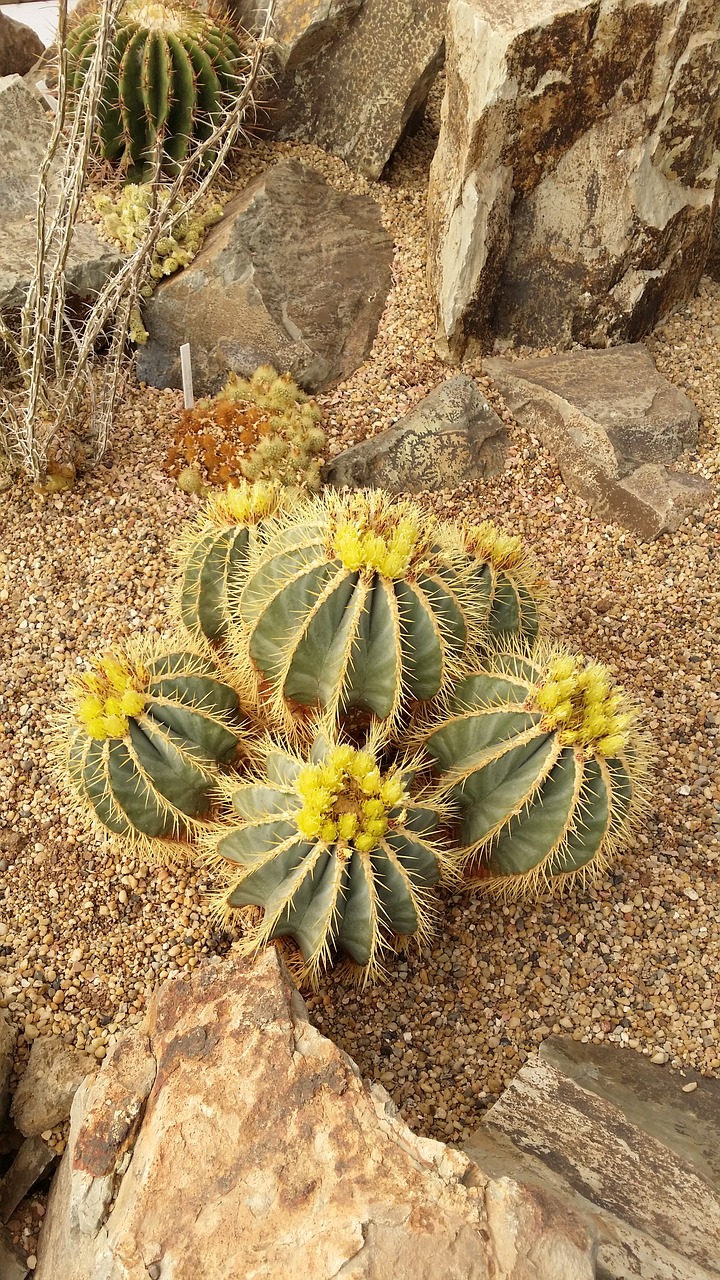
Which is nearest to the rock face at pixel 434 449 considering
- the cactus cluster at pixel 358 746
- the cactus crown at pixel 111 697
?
the cactus cluster at pixel 358 746

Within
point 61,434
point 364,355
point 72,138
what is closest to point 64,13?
point 72,138

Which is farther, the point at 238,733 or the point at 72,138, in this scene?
the point at 72,138

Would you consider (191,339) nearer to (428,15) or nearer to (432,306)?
(432,306)

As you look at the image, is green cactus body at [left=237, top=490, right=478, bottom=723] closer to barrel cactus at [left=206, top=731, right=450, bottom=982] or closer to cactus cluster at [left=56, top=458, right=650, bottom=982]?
cactus cluster at [left=56, top=458, right=650, bottom=982]

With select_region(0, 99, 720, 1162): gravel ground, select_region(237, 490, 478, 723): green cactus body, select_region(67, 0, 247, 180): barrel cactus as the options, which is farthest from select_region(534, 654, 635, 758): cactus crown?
select_region(67, 0, 247, 180): barrel cactus

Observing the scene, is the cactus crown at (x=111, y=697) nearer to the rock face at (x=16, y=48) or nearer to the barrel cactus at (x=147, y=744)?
the barrel cactus at (x=147, y=744)

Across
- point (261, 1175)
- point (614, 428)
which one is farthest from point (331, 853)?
point (614, 428)

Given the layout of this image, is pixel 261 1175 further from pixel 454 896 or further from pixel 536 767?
pixel 454 896
